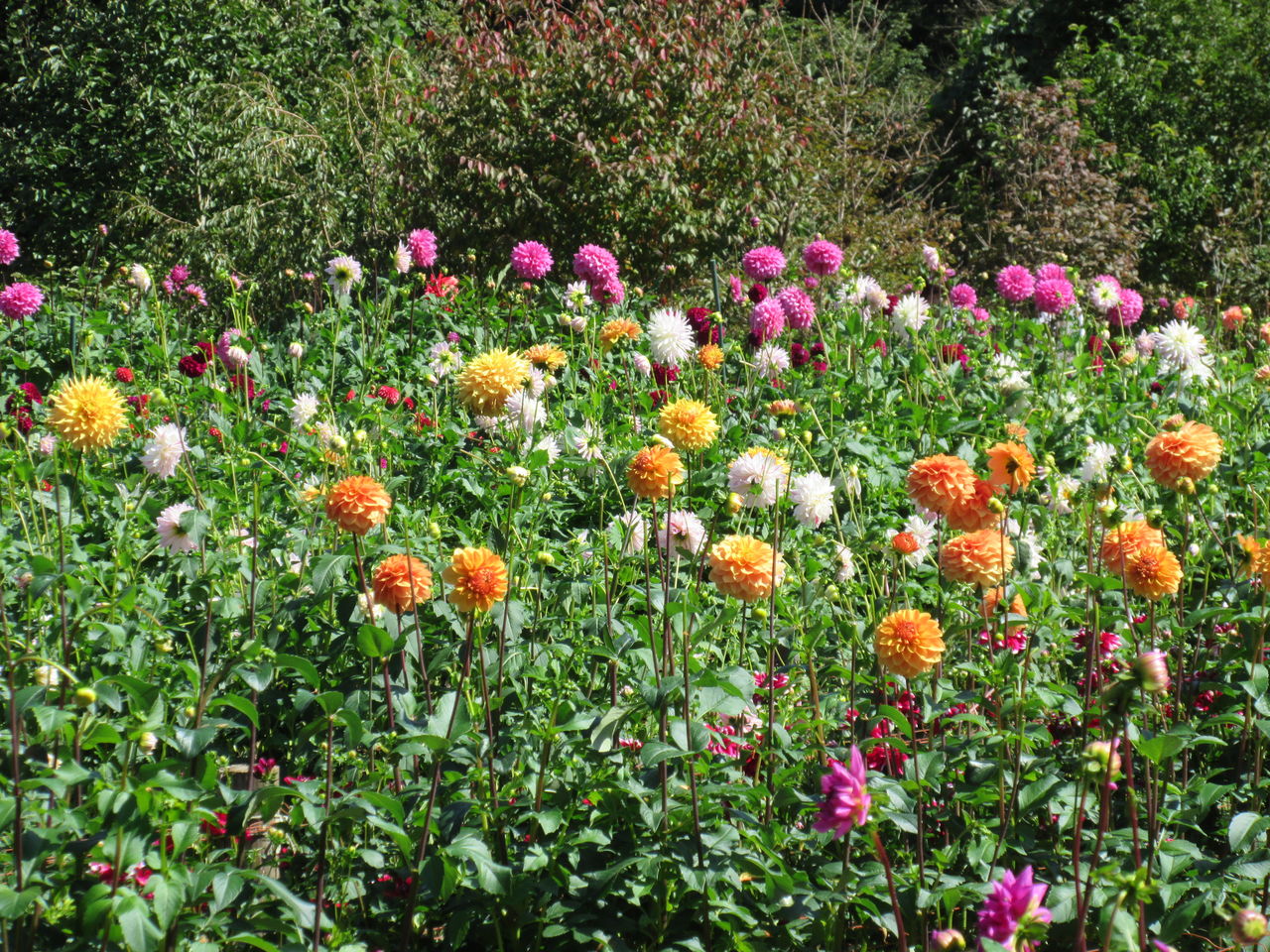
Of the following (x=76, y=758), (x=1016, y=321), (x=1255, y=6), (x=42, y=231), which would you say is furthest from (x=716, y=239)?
(x=1255, y=6)

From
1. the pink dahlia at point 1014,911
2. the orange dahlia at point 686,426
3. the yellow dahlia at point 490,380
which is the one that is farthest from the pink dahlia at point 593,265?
the pink dahlia at point 1014,911

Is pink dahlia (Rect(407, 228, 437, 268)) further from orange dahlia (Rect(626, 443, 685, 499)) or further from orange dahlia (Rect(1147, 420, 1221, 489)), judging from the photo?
orange dahlia (Rect(1147, 420, 1221, 489))

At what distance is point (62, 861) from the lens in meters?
1.48

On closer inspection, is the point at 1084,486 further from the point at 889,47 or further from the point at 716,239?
the point at 889,47

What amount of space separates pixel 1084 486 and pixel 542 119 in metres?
4.43

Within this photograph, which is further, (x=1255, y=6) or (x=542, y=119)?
(x=1255, y=6)

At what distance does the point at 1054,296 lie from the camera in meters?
4.28

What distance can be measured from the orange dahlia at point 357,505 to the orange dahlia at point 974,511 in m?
0.89

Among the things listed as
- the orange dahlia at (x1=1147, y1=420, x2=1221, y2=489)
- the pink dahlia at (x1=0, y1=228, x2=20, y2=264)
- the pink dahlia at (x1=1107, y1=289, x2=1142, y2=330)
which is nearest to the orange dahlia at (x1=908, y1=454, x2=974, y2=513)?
the orange dahlia at (x1=1147, y1=420, x2=1221, y2=489)

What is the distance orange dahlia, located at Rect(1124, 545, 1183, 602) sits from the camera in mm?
1770

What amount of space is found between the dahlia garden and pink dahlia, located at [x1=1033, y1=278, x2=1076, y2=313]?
3.93ft

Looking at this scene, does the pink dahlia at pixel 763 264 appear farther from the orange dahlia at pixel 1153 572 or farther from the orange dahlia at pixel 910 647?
the orange dahlia at pixel 910 647

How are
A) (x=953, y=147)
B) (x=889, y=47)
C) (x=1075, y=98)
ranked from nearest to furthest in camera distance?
1. (x=1075, y=98)
2. (x=953, y=147)
3. (x=889, y=47)

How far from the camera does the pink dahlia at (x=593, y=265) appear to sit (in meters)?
3.99
